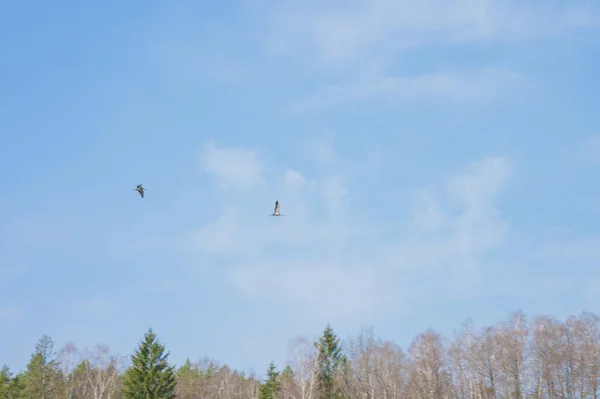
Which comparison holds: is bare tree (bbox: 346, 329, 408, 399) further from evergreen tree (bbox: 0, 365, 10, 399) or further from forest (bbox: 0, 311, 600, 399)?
evergreen tree (bbox: 0, 365, 10, 399)

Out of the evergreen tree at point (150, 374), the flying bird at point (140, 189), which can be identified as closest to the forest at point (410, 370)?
the evergreen tree at point (150, 374)

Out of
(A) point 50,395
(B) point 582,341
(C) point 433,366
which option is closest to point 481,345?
(C) point 433,366

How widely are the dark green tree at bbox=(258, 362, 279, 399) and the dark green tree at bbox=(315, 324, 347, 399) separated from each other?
12.4m

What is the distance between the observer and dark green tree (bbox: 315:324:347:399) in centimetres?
6962

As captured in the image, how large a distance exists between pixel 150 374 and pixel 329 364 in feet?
57.6

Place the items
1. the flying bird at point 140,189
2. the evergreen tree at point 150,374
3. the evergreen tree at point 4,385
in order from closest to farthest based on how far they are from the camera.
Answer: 1. the flying bird at point 140,189
2. the evergreen tree at point 150,374
3. the evergreen tree at point 4,385

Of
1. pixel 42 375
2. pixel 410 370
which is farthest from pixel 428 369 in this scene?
pixel 42 375

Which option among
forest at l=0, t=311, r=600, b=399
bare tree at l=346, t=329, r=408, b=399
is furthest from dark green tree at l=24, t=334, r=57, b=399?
bare tree at l=346, t=329, r=408, b=399

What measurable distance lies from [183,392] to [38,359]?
21.0 metres

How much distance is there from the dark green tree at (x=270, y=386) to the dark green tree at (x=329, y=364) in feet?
40.5

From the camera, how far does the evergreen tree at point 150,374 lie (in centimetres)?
6538

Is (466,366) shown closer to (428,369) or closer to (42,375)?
(428,369)

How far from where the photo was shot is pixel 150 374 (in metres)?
65.5

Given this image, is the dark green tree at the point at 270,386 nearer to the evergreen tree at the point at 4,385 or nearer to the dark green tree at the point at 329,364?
the dark green tree at the point at 329,364
